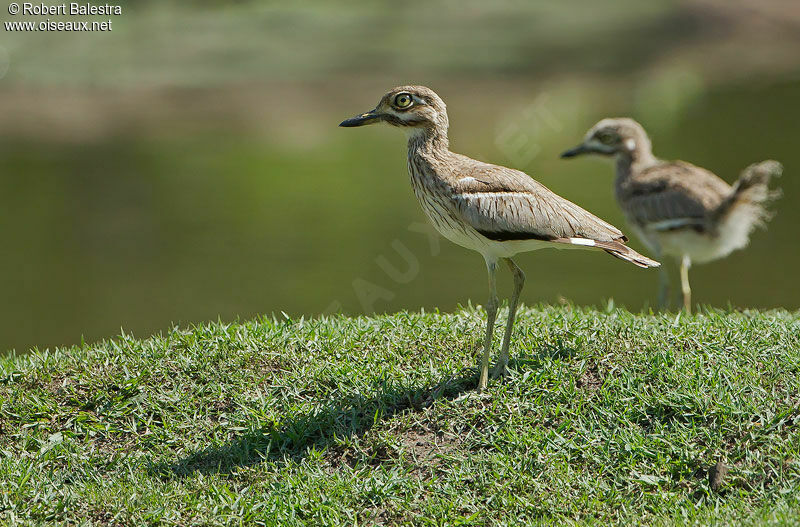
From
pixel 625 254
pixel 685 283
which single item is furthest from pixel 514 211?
pixel 685 283

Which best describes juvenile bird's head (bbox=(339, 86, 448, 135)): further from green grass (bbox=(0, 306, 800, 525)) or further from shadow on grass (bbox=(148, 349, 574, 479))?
shadow on grass (bbox=(148, 349, 574, 479))

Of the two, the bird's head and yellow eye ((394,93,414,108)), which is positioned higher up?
yellow eye ((394,93,414,108))

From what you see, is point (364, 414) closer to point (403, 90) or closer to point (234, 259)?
point (403, 90)

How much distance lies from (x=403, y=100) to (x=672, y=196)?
12.4ft

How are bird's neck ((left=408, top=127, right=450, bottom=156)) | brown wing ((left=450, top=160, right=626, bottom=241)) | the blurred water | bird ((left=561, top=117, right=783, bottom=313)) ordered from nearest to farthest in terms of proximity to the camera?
brown wing ((left=450, top=160, right=626, bottom=241)), bird's neck ((left=408, top=127, right=450, bottom=156)), bird ((left=561, top=117, right=783, bottom=313)), the blurred water

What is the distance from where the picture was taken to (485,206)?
504 cm

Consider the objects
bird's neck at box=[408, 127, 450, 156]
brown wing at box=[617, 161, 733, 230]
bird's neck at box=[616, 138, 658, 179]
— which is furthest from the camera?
bird's neck at box=[616, 138, 658, 179]

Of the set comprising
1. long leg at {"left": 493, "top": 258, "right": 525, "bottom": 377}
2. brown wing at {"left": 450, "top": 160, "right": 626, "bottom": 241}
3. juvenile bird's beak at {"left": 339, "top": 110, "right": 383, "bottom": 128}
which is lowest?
long leg at {"left": 493, "top": 258, "right": 525, "bottom": 377}

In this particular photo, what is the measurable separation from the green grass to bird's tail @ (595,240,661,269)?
61 cm

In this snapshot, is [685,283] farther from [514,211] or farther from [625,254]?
[514,211]

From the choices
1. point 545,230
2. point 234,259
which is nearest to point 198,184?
point 234,259

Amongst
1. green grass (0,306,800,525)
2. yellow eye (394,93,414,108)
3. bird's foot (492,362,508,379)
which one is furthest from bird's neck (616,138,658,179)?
bird's foot (492,362,508,379)

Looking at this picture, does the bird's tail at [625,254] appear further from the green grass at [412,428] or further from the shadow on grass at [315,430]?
the shadow on grass at [315,430]

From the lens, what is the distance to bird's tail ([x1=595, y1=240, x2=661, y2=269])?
193 inches
